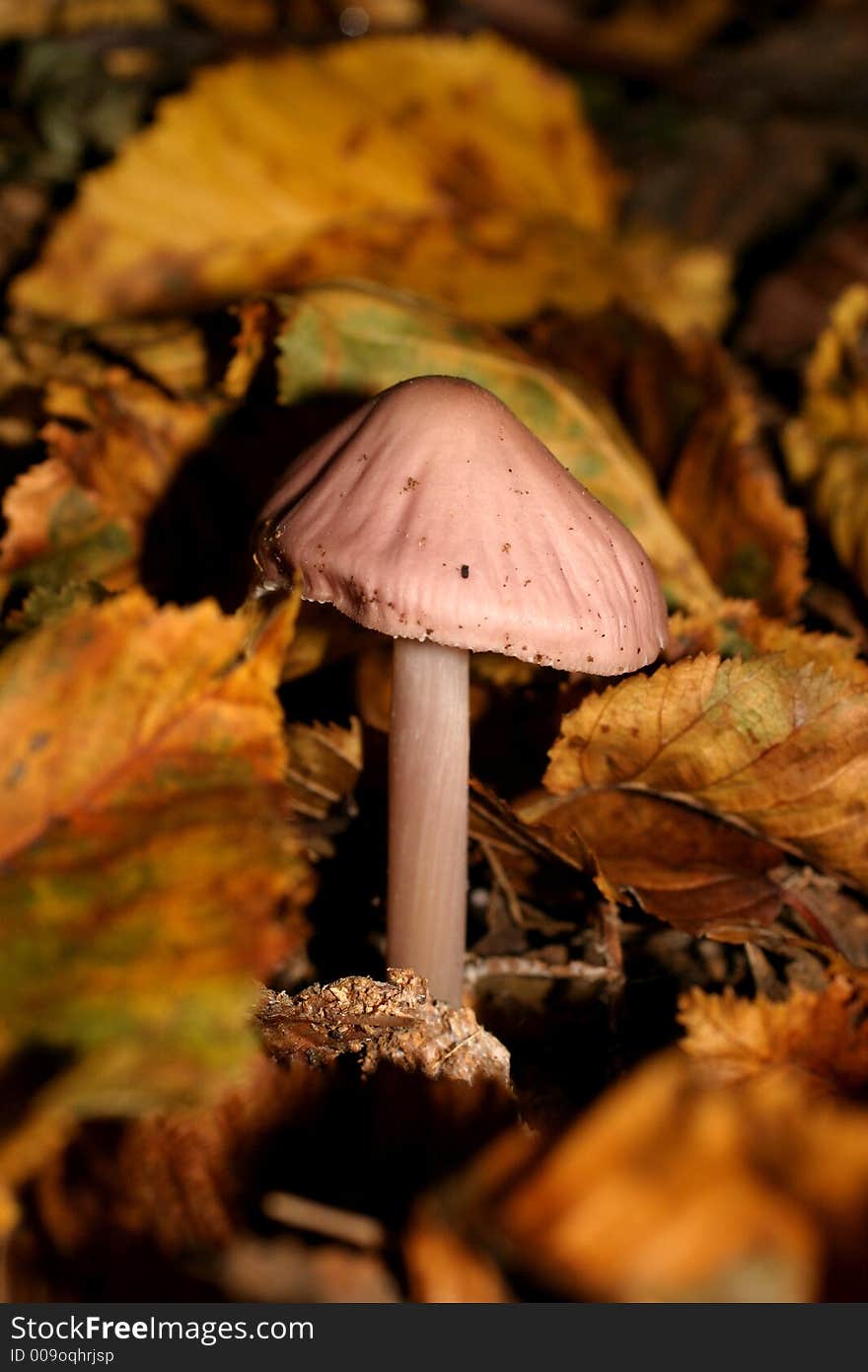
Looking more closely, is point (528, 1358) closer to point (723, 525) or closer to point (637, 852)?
point (637, 852)

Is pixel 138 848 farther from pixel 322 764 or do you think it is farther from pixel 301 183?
pixel 301 183

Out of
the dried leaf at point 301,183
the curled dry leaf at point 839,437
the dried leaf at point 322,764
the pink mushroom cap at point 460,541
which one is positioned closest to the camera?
the pink mushroom cap at point 460,541

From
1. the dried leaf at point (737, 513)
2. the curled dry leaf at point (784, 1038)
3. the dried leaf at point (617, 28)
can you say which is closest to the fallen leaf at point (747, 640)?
the dried leaf at point (737, 513)

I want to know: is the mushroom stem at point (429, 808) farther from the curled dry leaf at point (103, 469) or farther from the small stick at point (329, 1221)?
the small stick at point (329, 1221)

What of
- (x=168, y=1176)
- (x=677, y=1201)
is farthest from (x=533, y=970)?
(x=677, y=1201)

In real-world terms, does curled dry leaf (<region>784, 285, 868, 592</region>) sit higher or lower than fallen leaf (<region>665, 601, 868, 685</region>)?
higher

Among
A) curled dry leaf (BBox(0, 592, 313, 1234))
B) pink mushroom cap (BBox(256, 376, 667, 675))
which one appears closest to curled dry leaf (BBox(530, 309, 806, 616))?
pink mushroom cap (BBox(256, 376, 667, 675))

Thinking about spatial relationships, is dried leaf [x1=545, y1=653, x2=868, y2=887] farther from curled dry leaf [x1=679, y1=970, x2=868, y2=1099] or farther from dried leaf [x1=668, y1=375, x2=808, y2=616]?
dried leaf [x1=668, y1=375, x2=808, y2=616]
